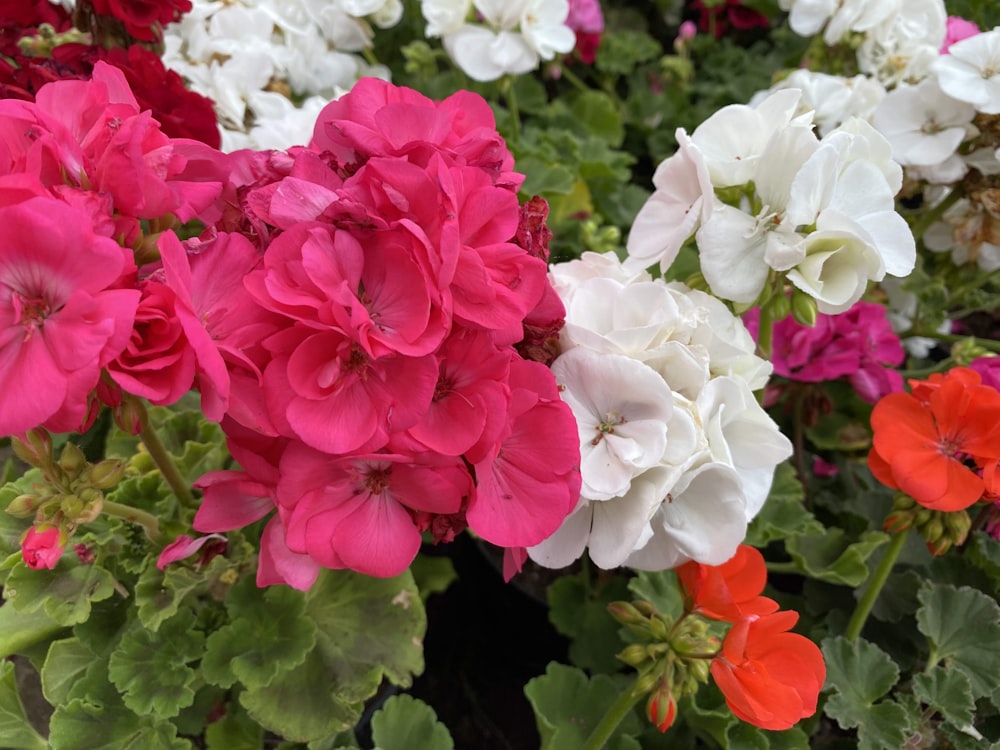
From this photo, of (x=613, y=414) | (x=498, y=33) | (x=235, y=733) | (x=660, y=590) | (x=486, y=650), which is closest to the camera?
(x=613, y=414)

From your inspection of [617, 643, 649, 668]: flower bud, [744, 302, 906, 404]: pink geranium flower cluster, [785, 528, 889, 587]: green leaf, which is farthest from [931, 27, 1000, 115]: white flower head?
[617, 643, 649, 668]: flower bud

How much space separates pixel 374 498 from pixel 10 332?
280 mm

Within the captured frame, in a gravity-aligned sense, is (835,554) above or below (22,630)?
below

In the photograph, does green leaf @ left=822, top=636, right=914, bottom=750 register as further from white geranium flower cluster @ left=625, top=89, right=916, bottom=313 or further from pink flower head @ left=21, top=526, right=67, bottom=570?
pink flower head @ left=21, top=526, right=67, bottom=570

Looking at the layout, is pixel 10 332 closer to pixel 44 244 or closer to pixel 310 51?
pixel 44 244

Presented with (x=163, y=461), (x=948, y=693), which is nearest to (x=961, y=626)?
(x=948, y=693)

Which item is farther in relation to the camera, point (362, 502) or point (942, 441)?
point (942, 441)

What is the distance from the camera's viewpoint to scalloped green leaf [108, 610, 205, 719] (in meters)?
0.78

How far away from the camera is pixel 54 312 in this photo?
0.47m

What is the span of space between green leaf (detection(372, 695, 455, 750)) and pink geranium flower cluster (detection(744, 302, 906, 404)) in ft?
2.27

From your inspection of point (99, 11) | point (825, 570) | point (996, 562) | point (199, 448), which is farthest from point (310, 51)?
point (996, 562)

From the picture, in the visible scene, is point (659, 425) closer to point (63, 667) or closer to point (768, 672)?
point (768, 672)

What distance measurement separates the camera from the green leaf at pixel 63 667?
32.8 inches

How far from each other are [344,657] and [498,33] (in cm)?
111
